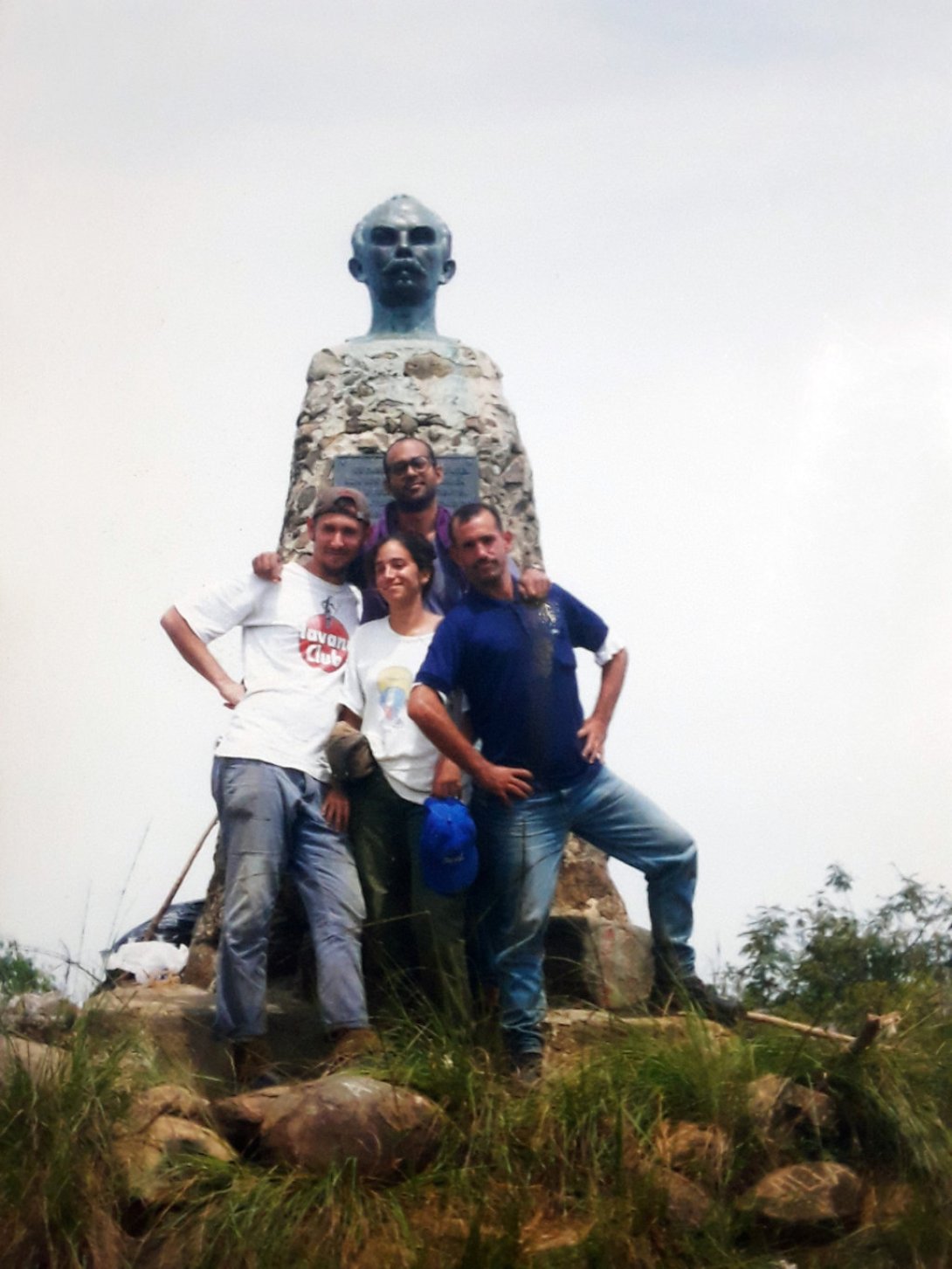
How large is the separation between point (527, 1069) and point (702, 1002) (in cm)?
76

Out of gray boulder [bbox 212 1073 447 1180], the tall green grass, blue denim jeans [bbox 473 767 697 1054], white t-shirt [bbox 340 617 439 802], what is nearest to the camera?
the tall green grass

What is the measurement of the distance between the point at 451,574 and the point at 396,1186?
2.41m

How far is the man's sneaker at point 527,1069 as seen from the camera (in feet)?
17.2

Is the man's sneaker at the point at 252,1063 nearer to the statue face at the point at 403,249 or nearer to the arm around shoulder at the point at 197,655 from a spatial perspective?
the arm around shoulder at the point at 197,655

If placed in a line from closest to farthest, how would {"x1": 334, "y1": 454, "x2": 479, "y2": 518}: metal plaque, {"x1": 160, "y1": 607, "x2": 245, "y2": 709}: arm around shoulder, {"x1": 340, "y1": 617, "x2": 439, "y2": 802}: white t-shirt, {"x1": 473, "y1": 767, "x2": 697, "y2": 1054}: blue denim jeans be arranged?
{"x1": 473, "y1": 767, "x2": 697, "y2": 1054}: blue denim jeans < {"x1": 340, "y1": 617, "x2": 439, "y2": 802}: white t-shirt < {"x1": 160, "y1": 607, "x2": 245, "y2": 709}: arm around shoulder < {"x1": 334, "y1": 454, "x2": 479, "y2": 518}: metal plaque

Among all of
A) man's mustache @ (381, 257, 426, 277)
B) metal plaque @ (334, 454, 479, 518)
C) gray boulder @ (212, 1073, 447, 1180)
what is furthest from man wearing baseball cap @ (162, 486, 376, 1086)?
man's mustache @ (381, 257, 426, 277)

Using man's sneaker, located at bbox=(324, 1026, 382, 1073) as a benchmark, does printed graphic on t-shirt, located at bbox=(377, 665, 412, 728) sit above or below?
above

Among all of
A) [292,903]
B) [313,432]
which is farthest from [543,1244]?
[313,432]

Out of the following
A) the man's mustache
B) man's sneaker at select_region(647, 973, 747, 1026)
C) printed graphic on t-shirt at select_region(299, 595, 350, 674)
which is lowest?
man's sneaker at select_region(647, 973, 747, 1026)

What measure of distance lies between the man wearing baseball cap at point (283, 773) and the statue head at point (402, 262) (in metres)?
1.96

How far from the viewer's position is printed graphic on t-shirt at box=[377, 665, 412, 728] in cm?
586

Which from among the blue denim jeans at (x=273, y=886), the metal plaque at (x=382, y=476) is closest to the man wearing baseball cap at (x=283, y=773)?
the blue denim jeans at (x=273, y=886)

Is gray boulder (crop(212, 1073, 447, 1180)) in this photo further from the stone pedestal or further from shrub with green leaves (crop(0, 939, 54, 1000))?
the stone pedestal

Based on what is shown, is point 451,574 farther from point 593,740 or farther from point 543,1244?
point 543,1244
